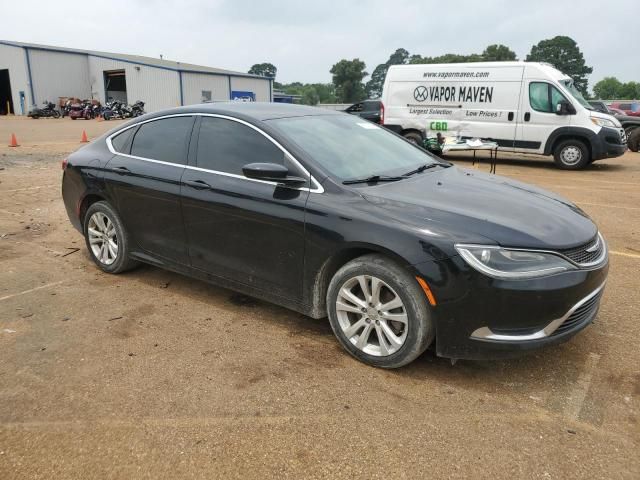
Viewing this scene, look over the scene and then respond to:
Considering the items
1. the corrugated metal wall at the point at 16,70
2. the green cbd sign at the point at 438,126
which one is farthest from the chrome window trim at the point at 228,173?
the corrugated metal wall at the point at 16,70

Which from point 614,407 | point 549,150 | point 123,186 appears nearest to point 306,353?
point 614,407

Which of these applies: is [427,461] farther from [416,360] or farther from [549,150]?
[549,150]

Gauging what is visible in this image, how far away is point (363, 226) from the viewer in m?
3.06

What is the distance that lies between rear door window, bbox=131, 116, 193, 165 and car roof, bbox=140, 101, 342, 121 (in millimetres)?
105

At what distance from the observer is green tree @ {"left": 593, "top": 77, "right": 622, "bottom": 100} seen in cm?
9384

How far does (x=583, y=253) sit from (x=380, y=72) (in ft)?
462

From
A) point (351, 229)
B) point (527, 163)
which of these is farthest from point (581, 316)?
point (527, 163)

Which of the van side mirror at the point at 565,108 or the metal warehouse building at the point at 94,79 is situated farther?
the metal warehouse building at the point at 94,79

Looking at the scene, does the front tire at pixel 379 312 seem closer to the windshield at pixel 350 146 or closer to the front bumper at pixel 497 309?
the front bumper at pixel 497 309

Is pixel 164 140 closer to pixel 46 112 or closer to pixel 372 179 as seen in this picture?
pixel 372 179

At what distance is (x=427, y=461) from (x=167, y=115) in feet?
11.1

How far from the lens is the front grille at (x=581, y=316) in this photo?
9.56ft

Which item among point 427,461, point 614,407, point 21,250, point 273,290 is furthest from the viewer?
point 21,250

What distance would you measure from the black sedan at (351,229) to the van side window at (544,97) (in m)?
9.14
